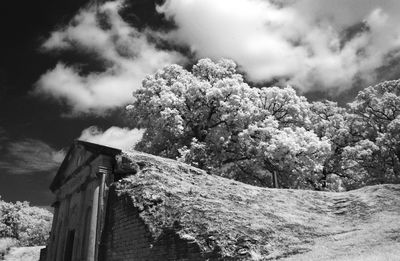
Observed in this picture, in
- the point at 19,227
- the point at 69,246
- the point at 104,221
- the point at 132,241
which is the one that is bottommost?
the point at 132,241

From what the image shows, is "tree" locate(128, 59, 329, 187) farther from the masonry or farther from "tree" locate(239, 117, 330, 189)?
the masonry

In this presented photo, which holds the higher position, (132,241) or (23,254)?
(23,254)

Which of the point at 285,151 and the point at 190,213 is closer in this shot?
the point at 190,213

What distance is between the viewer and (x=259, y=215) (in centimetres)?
1283

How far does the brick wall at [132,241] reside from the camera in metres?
10.7

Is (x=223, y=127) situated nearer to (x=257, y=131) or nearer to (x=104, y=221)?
(x=257, y=131)

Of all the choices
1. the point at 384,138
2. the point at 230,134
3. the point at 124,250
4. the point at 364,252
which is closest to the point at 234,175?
the point at 230,134

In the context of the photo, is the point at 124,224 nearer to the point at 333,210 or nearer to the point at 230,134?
the point at 333,210

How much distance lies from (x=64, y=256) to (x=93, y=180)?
528cm

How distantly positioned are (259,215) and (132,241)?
4395 millimetres

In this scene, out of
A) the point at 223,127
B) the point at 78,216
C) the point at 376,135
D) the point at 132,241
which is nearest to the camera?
the point at 132,241

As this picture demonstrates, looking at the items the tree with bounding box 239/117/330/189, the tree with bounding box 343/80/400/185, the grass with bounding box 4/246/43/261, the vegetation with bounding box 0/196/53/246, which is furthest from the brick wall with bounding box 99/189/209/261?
the vegetation with bounding box 0/196/53/246

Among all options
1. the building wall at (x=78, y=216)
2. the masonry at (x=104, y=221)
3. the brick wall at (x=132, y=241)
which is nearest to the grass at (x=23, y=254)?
the building wall at (x=78, y=216)

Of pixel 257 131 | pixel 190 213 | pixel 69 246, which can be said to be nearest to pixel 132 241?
pixel 190 213
